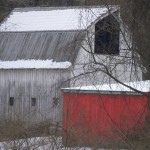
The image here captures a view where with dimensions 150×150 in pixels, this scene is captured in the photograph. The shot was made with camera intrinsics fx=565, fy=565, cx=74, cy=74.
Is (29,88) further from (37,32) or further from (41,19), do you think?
(41,19)

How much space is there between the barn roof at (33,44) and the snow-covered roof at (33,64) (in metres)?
0.27

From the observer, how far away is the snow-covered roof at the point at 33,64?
34.0 metres

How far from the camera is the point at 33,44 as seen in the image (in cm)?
3656

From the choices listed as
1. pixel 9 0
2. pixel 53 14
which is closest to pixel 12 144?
pixel 53 14

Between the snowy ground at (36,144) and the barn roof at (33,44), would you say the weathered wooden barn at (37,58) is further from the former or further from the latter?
the snowy ground at (36,144)

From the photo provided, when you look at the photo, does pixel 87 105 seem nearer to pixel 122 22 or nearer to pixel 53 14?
pixel 122 22

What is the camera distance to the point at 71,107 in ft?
72.0

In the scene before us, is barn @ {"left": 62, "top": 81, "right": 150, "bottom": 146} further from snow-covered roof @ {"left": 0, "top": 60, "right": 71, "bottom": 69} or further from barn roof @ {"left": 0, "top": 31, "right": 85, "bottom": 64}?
barn roof @ {"left": 0, "top": 31, "right": 85, "bottom": 64}

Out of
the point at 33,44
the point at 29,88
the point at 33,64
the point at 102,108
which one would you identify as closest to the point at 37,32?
the point at 33,44

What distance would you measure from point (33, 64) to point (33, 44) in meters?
1.82

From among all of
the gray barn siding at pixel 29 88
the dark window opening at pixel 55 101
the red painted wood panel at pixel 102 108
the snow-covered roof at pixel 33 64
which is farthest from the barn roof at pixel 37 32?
the red painted wood panel at pixel 102 108

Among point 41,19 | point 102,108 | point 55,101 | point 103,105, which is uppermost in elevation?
point 41,19

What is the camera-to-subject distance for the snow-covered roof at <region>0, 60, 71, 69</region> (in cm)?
3403

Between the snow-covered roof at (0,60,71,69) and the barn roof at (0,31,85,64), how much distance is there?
275mm
